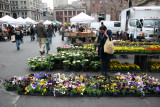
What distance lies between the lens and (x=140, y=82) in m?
5.30

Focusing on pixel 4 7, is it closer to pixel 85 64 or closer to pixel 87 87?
pixel 85 64

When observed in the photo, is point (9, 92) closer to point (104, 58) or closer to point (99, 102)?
point (99, 102)

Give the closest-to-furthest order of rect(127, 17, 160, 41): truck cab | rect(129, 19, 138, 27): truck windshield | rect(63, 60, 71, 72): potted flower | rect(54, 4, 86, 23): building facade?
rect(63, 60, 71, 72): potted flower < rect(127, 17, 160, 41): truck cab < rect(129, 19, 138, 27): truck windshield < rect(54, 4, 86, 23): building facade

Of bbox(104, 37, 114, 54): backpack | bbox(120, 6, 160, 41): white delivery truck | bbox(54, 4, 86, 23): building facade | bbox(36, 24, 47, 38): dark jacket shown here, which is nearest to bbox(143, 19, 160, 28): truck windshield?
bbox(120, 6, 160, 41): white delivery truck

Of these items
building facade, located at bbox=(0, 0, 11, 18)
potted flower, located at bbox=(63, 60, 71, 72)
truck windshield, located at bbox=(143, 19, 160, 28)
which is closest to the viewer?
potted flower, located at bbox=(63, 60, 71, 72)

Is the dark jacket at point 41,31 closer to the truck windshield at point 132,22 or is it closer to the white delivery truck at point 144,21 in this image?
the white delivery truck at point 144,21

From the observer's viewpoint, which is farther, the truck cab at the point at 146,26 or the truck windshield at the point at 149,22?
the truck windshield at the point at 149,22

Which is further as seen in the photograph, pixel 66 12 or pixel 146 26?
pixel 66 12

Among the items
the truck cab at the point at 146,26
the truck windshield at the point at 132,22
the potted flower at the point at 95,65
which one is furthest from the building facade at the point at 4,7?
the potted flower at the point at 95,65

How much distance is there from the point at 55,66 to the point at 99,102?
384cm

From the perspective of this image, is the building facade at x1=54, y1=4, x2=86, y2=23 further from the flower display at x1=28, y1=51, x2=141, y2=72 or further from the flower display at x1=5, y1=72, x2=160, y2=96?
the flower display at x1=5, y1=72, x2=160, y2=96

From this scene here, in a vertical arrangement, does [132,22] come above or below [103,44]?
above

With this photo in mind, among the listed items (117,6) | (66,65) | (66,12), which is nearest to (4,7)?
(117,6)

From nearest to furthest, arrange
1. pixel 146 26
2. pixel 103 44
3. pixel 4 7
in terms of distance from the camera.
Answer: pixel 103 44, pixel 146 26, pixel 4 7
